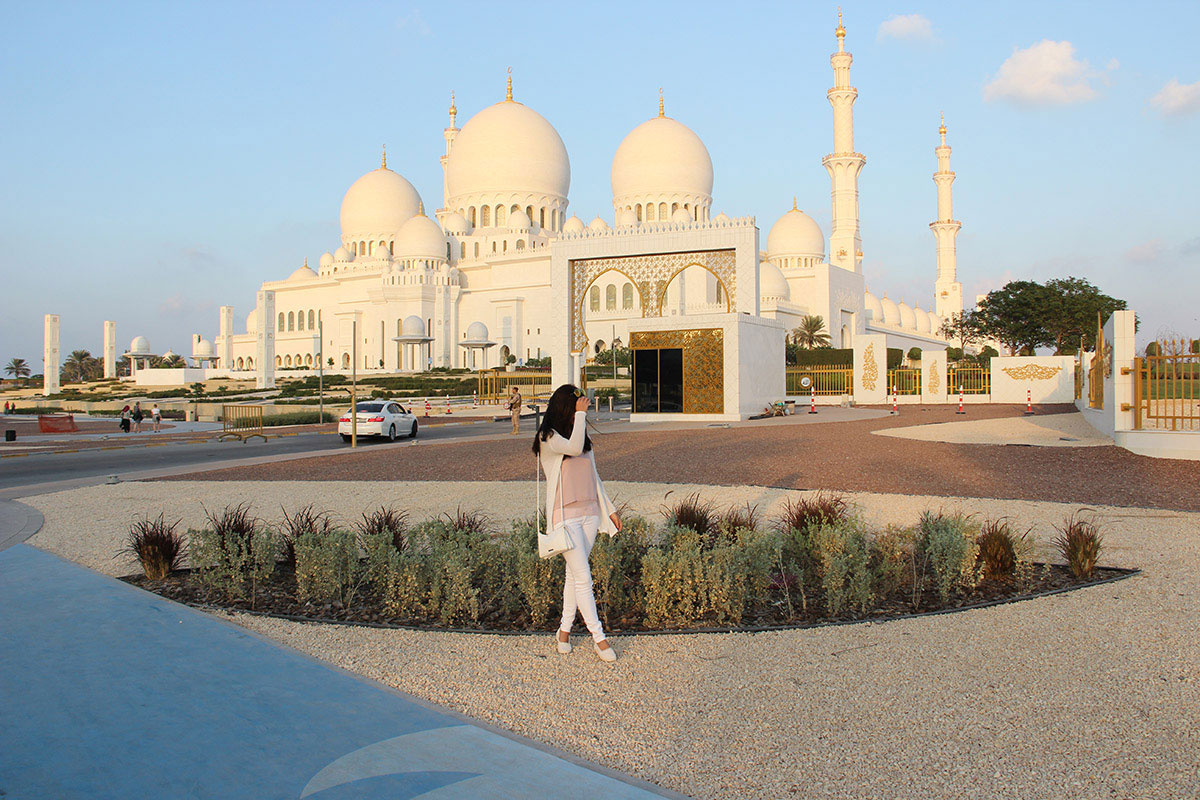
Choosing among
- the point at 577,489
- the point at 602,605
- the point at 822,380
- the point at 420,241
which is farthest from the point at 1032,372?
the point at 420,241

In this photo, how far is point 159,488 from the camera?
1278 cm

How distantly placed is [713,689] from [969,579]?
2964 millimetres

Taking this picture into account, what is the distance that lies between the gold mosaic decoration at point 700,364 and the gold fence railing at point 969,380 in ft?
51.6

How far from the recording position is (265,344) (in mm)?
50719

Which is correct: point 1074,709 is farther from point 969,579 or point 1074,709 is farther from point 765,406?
point 765,406

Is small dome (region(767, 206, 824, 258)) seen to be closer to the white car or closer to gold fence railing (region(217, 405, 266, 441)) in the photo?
gold fence railing (region(217, 405, 266, 441))

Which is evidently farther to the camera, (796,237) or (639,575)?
(796,237)

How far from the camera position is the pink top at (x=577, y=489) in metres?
5.19

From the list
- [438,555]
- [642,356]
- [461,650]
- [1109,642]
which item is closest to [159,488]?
[438,555]

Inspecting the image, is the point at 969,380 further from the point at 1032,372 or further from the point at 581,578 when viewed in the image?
the point at 581,578

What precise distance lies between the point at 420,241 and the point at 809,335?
29638 mm

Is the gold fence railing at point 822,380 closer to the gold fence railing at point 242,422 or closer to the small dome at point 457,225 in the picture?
the gold fence railing at point 242,422

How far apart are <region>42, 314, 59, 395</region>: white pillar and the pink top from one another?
59122 millimetres

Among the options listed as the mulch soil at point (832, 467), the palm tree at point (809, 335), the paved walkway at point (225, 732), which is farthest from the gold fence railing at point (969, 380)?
the paved walkway at point (225, 732)
